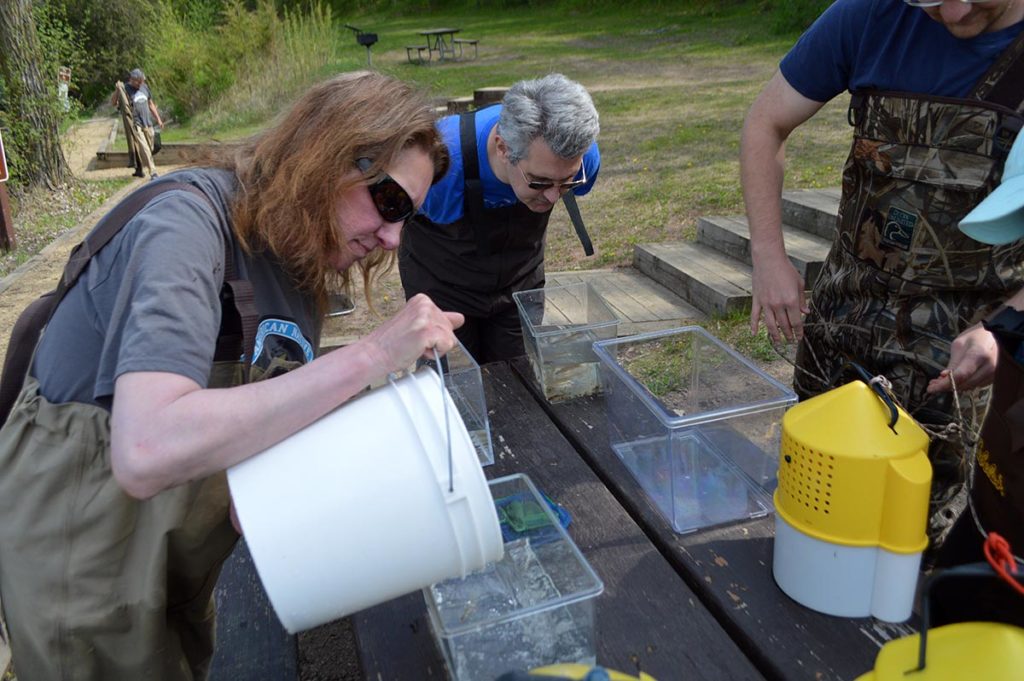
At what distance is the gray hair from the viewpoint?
243cm

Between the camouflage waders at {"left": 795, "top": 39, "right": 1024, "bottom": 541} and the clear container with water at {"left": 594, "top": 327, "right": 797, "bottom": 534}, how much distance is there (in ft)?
1.56

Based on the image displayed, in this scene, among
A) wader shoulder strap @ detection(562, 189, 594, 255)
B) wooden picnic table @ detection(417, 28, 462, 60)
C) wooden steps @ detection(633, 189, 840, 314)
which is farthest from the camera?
wooden picnic table @ detection(417, 28, 462, 60)

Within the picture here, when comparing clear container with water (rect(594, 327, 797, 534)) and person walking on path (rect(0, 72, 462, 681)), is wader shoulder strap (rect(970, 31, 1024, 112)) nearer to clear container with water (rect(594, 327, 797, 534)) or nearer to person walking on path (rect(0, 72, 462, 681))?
clear container with water (rect(594, 327, 797, 534))

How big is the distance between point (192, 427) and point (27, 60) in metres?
11.2

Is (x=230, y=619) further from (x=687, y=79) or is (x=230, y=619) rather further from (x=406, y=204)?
(x=687, y=79)

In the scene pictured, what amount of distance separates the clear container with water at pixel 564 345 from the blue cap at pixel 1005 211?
2.87 feet

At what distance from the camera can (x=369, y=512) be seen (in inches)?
39.4

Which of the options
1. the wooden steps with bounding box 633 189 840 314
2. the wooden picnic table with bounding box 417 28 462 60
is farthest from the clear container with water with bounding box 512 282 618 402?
the wooden picnic table with bounding box 417 28 462 60

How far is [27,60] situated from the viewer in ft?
33.3

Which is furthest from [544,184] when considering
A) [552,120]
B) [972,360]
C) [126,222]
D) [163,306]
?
[163,306]

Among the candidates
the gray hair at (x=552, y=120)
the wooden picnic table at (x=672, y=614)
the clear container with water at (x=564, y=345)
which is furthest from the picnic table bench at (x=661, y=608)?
the gray hair at (x=552, y=120)

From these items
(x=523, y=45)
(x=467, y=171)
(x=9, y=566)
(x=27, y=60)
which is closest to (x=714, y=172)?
(x=467, y=171)

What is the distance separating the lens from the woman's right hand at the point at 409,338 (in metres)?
1.20

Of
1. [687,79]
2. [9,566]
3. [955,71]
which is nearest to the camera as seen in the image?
[9,566]
